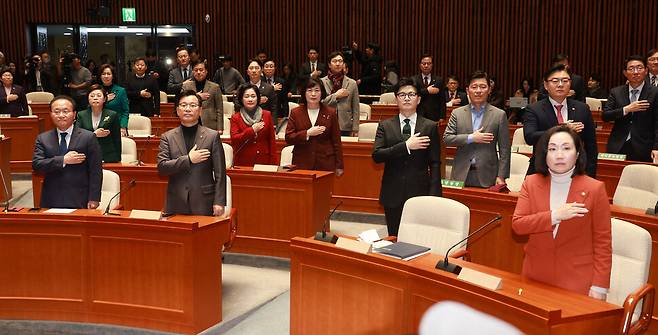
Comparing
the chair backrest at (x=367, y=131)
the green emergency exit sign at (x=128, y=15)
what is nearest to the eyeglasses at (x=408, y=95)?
the chair backrest at (x=367, y=131)

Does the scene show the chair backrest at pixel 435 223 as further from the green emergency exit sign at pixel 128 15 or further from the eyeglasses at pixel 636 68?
the green emergency exit sign at pixel 128 15

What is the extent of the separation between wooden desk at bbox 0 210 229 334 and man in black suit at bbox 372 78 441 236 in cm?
99

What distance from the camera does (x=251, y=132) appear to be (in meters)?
5.55

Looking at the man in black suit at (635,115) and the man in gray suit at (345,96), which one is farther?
the man in gray suit at (345,96)

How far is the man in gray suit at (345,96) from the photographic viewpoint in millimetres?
6832

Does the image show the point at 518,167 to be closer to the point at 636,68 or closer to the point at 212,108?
the point at 636,68

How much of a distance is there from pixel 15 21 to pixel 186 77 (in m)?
6.08

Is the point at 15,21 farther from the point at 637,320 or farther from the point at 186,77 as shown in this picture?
the point at 637,320

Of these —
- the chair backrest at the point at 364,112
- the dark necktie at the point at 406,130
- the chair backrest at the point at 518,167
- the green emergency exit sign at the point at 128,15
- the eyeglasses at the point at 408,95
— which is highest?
the green emergency exit sign at the point at 128,15

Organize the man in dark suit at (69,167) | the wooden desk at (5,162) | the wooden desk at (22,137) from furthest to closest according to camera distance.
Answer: the wooden desk at (22,137) → the wooden desk at (5,162) → the man in dark suit at (69,167)

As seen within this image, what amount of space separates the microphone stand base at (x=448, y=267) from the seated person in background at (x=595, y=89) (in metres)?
7.78

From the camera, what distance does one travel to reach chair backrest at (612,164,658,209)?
4.29 m

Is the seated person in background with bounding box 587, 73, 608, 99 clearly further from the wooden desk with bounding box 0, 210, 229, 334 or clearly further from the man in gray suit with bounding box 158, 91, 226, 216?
the wooden desk with bounding box 0, 210, 229, 334

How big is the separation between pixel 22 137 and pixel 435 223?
564 cm
